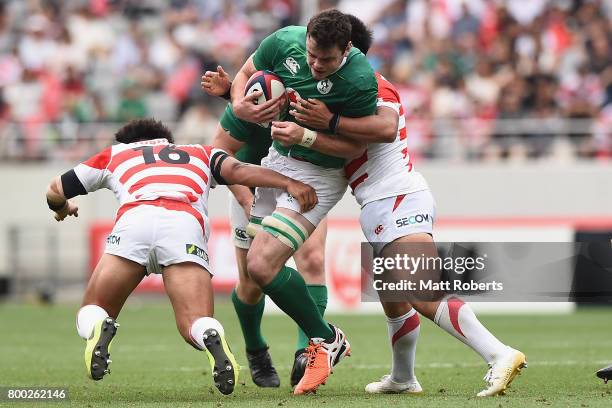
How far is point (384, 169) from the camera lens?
761cm

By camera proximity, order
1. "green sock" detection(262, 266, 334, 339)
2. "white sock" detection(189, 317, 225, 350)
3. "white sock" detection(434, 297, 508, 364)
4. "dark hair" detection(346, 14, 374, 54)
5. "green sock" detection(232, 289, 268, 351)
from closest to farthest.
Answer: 1. "white sock" detection(189, 317, 225, 350)
2. "white sock" detection(434, 297, 508, 364)
3. "green sock" detection(262, 266, 334, 339)
4. "dark hair" detection(346, 14, 374, 54)
5. "green sock" detection(232, 289, 268, 351)

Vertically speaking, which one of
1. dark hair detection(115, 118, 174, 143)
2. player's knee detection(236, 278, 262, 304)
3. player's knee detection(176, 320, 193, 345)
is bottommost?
player's knee detection(236, 278, 262, 304)

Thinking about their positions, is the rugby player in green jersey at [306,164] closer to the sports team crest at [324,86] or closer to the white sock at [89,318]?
the sports team crest at [324,86]

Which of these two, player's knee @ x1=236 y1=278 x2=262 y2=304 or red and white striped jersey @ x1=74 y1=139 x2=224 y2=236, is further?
player's knee @ x1=236 y1=278 x2=262 y2=304

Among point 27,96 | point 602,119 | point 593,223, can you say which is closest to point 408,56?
point 602,119

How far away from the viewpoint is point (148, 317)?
1634 centimetres

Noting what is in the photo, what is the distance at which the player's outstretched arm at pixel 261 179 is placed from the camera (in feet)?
24.6

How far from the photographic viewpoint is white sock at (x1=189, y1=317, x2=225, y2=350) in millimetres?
6961

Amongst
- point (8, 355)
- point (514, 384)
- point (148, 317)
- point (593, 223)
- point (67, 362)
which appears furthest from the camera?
point (593, 223)

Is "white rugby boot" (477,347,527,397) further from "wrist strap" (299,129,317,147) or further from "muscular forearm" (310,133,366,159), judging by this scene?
"wrist strap" (299,129,317,147)

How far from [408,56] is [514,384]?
12.9m

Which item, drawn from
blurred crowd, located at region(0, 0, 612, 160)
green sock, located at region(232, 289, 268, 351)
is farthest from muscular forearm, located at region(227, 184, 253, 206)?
blurred crowd, located at region(0, 0, 612, 160)

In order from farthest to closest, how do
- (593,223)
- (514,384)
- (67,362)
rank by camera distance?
(593,223) → (67,362) → (514,384)

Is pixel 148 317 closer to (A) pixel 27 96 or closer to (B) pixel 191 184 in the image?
(A) pixel 27 96
